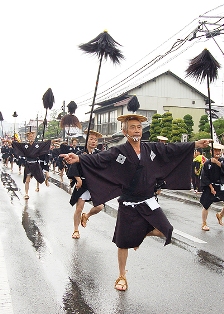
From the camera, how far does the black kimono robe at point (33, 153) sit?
11.9 metres

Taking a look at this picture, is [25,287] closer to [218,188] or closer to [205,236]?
[205,236]

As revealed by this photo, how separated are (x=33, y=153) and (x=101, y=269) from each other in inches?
281

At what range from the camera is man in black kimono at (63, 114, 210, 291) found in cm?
456

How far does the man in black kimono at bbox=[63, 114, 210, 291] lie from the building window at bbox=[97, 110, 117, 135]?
2981 cm

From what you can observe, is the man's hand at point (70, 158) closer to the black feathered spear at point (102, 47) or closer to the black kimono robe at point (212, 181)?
the black feathered spear at point (102, 47)

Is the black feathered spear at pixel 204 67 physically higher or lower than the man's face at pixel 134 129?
higher

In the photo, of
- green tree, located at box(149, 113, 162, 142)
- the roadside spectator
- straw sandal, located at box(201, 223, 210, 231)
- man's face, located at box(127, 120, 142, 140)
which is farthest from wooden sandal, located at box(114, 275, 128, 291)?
green tree, located at box(149, 113, 162, 142)

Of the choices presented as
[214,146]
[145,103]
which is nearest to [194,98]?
[145,103]

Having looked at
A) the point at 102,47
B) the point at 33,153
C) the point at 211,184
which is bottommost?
the point at 211,184

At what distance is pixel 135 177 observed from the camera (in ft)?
14.9

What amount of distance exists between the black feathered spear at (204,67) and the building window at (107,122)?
26841 mm

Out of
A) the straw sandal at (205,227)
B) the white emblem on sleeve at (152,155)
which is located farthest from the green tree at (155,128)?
the white emblem on sleeve at (152,155)

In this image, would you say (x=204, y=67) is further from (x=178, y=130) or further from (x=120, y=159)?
(x=178, y=130)

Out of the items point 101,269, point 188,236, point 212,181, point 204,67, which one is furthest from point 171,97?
point 101,269
